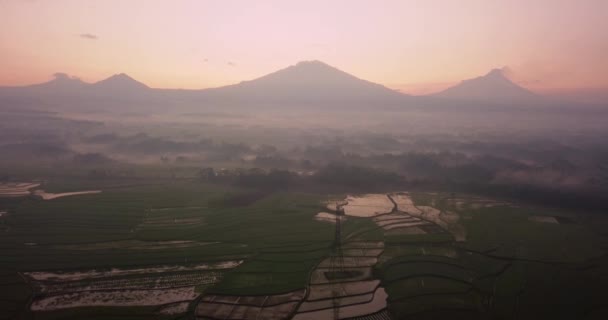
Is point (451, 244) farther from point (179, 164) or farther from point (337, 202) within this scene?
point (179, 164)

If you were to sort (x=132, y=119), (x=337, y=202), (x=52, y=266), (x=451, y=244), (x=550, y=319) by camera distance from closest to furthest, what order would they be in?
1. (x=550, y=319)
2. (x=52, y=266)
3. (x=451, y=244)
4. (x=337, y=202)
5. (x=132, y=119)

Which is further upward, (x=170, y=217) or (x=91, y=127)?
(x=91, y=127)

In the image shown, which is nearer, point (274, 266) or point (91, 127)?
point (274, 266)

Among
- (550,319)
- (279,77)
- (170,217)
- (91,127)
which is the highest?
(279,77)

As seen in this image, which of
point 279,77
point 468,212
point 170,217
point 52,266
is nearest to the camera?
point 52,266

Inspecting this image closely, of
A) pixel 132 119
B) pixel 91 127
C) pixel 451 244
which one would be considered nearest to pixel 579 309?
pixel 451 244

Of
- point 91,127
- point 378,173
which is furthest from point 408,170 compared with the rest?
point 91,127

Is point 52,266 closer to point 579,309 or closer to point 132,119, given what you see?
point 579,309
